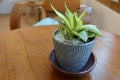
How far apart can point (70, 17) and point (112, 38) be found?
1.83ft

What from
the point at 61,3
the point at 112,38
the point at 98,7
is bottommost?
the point at 98,7

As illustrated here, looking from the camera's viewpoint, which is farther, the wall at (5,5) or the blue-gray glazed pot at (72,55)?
the wall at (5,5)

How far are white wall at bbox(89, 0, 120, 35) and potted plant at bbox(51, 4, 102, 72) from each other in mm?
1479

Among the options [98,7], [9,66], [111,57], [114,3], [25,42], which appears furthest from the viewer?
[98,7]

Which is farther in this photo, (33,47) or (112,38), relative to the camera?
(112,38)

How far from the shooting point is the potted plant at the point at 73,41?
31.3 inches

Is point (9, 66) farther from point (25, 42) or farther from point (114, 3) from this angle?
point (114, 3)

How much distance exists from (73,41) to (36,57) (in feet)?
1.01

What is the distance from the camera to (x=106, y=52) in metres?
1.10

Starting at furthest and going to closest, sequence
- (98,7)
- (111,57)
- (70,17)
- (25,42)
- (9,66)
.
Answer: (98,7), (25,42), (111,57), (9,66), (70,17)

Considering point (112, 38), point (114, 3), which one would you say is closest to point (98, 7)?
point (114, 3)

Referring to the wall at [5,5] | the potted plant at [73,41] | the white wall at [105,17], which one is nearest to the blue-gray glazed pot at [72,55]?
the potted plant at [73,41]

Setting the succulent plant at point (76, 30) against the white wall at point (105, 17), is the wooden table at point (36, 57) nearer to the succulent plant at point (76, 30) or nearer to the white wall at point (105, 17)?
the succulent plant at point (76, 30)

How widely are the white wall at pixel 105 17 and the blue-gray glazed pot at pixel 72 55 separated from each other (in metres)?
1.48
